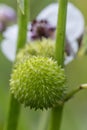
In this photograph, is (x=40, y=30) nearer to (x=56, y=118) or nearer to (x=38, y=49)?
(x=38, y=49)

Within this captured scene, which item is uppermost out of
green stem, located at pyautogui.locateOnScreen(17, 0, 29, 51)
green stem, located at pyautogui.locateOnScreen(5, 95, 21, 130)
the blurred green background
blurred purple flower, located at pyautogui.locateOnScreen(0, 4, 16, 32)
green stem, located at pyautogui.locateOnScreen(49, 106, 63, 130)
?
green stem, located at pyautogui.locateOnScreen(17, 0, 29, 51)

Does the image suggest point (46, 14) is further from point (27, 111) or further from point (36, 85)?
point (27, 111)

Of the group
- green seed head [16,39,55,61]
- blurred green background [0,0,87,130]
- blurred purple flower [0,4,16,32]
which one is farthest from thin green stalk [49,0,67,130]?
blurred green background [0,0,87,130]

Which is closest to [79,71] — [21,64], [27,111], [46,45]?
[27,111]

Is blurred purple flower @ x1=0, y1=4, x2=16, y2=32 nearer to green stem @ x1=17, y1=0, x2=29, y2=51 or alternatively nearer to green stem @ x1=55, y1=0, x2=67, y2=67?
green stem @ x1=17, y1=0, x2=29, y2=51

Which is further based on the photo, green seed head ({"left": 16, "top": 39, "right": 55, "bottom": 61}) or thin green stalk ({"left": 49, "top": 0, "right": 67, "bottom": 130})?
green seed head ({"left": 16, "top": 39, "right": 55, "bottom": 61})

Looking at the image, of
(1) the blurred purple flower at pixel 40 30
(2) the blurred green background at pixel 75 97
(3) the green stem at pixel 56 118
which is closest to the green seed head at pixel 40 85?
(3) the green stem at pixel 56 118

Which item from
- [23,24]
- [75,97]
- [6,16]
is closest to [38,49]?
[23,24]

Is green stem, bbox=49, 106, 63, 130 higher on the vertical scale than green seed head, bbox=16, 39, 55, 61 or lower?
lower
